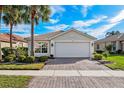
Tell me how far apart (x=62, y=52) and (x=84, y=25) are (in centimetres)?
656

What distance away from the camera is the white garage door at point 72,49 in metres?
24.8

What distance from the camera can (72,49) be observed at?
24891 mm

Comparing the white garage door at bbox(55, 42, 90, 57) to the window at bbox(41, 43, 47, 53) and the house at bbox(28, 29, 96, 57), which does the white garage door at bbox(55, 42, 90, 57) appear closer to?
the house at bbox(28, 29, 96, 57)

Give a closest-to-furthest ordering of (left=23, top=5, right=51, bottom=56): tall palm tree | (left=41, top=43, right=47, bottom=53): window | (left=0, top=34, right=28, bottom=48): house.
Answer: (left=23, top=5, right=51, bottom=56): tall palm tree, (left=41, top=43, right=47, bottom=53): window, (left=0, top=34, right=28, bottom=48): house

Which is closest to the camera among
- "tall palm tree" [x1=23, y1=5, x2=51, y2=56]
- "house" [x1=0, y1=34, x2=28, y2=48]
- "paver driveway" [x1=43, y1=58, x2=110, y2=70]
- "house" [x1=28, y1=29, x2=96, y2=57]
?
"paver driveway" [x1=43, y1=58, x2=110, y2=70]

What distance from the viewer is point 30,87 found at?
26.5ft

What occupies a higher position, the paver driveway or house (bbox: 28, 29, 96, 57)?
house (bbox: 28, 29, 96, 57)

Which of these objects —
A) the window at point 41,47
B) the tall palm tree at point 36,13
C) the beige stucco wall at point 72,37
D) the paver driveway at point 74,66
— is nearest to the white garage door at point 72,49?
the beige stucco wall at point 72,37

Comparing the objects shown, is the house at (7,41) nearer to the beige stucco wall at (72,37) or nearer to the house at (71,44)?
the house at (71,44)

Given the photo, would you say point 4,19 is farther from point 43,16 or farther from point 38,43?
point 43,16

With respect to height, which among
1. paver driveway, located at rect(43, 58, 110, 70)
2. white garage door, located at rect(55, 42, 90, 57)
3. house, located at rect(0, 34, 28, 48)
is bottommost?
paver driveway, located at rect(43, 58, 110, 70)

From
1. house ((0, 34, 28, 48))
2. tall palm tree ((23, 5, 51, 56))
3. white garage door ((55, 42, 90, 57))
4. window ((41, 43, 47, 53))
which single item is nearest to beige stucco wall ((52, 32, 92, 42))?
white garage door ((55, 42, 90, 57))

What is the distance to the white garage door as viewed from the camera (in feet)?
81.4
